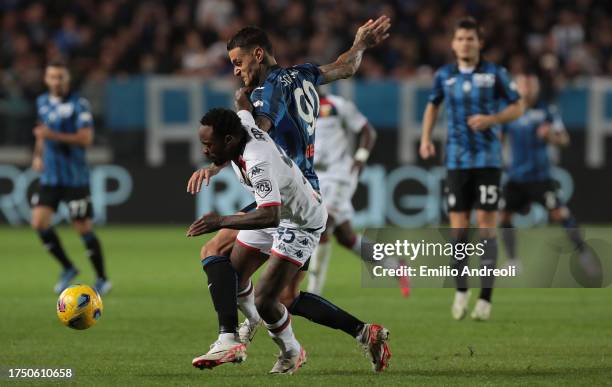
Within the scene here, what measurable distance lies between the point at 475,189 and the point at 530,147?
166 inches

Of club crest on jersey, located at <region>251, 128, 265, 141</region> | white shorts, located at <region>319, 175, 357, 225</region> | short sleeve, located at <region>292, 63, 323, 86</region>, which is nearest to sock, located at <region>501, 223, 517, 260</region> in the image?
white shorts, located at <region>319, 175, 357, 225</region>

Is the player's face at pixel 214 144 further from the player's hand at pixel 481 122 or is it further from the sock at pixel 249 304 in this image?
the player's hand at pixel 481 122

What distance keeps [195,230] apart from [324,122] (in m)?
5.18

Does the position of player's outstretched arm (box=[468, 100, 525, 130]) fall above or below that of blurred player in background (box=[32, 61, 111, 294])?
above

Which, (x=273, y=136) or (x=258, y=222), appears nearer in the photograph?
(x=258, y=222)

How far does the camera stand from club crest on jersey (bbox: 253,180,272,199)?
6141 millimetres

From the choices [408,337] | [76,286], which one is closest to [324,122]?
[408,337]

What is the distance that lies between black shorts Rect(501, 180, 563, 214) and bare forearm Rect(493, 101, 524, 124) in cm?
374

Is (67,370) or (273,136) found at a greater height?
(273,136)

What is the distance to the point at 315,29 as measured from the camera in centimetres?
2005

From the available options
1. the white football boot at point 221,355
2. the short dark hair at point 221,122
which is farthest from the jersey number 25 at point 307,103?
the white football boot at point 221,355

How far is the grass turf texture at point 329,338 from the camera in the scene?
22.0 ft

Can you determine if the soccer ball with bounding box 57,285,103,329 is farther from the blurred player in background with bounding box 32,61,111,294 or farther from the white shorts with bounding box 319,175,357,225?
the blurred player in background with bounding box 32,61,111,294

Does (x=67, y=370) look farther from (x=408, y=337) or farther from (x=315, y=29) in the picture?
(x=315, y=29)
